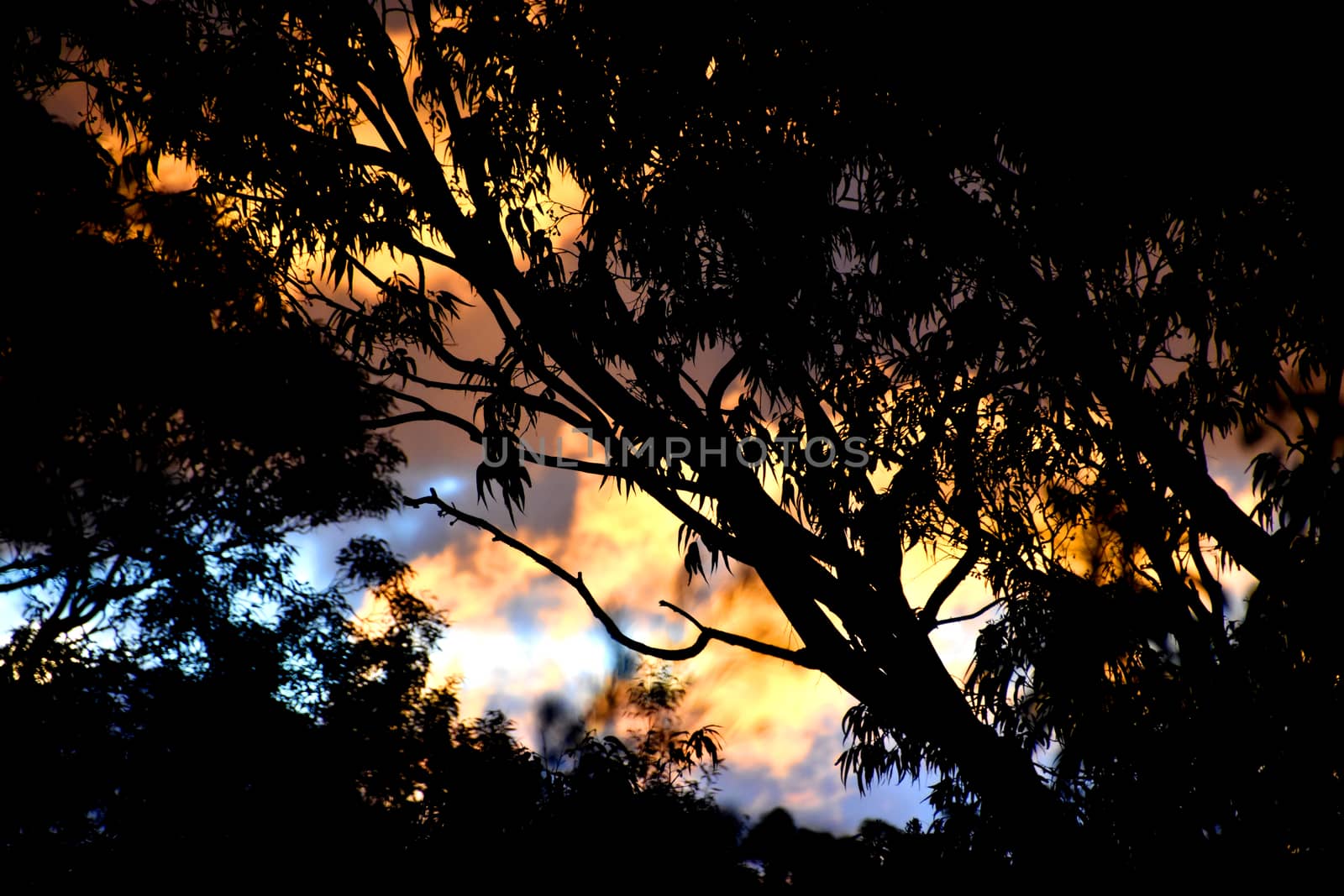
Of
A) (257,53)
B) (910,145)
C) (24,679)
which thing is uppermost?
(257,53)

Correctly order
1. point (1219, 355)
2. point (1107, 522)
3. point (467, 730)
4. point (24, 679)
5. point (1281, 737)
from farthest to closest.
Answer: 1. point (467, 730)
2. point (24, 679)
3. point (1107, 522)
4. point (1219, 355)
5. point (1281, 737)

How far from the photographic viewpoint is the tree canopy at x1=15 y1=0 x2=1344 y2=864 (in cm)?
344

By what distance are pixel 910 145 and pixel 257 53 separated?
3.19 metres

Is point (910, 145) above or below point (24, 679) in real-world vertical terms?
below

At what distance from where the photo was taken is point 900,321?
4.45 m

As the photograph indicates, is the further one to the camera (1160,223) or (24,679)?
(24,679)

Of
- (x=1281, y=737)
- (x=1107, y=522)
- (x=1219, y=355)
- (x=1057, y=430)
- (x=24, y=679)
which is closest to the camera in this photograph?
(x=1281, y=737)

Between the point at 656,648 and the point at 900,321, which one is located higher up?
the point at 900,321

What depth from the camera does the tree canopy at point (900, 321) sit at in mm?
3443

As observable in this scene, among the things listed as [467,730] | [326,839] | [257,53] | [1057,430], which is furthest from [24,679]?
[1057,430]

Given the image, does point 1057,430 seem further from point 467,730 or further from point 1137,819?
point 467,730

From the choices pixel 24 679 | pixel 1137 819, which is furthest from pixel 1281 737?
pixel 24 679

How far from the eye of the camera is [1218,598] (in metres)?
4.02

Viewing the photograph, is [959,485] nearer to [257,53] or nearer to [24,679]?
[257,53]
